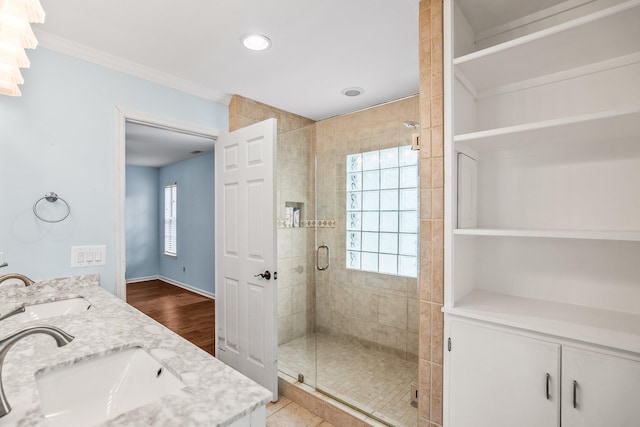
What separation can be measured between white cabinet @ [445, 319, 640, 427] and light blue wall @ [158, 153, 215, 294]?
458 cm

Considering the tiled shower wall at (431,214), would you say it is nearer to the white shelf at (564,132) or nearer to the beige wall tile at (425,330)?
the beige wall tile at (425,330)

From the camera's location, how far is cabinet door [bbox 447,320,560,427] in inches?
45.7

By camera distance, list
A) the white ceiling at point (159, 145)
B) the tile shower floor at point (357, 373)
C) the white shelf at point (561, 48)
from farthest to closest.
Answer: the white ceiling at point (159, 145) → the tile shower floor at point (357, 373) → the white shelf at point (561, 48)

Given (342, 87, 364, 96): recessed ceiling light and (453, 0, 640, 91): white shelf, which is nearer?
(453, 0, 640, 91): white shelf

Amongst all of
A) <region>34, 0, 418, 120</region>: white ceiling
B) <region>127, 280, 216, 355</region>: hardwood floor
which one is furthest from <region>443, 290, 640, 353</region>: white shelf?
<region>127, 280, 216, 355</region>: hardwood floor

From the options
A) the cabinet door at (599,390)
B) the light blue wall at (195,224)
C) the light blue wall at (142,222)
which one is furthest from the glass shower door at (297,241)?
the light blue wall at (142,222)

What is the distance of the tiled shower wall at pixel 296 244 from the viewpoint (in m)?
2.89

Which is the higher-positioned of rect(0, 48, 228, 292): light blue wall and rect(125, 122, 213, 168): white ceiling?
rect(125, 122, 213, 168): white ceiling

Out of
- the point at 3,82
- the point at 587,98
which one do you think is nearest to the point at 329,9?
the point at 587,98

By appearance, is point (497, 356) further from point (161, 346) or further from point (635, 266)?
point (161, 346)

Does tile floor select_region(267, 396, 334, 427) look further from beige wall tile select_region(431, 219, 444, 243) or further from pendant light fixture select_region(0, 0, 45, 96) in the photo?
pendant light fixture select_region(0, 0, 45, 96)

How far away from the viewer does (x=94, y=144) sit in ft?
6.78

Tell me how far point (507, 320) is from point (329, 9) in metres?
1.71

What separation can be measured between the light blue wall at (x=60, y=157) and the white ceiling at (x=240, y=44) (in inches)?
6.5
